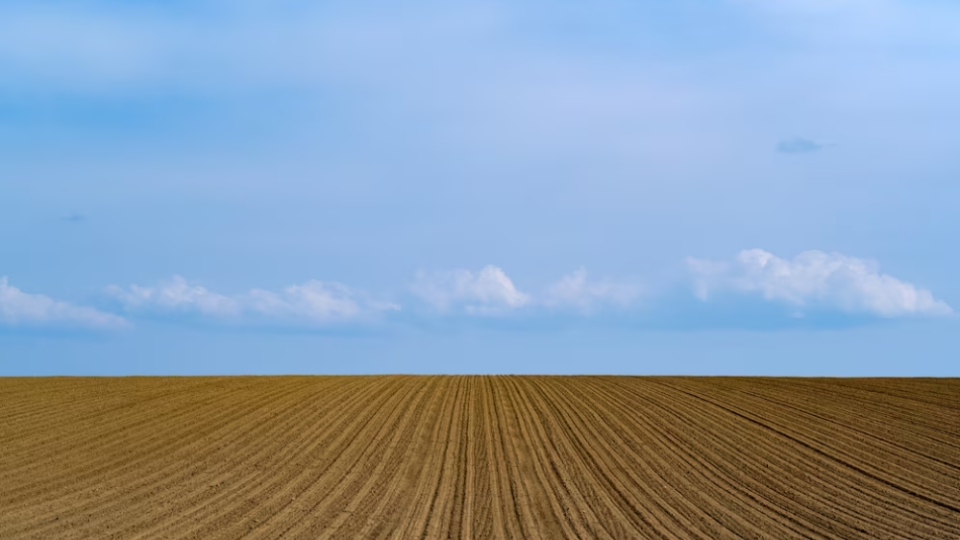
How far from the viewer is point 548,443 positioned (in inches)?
961

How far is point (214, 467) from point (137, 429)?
511 centimetres

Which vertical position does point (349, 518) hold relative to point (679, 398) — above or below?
below

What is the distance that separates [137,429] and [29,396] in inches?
334

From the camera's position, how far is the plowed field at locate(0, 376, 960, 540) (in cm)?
1698

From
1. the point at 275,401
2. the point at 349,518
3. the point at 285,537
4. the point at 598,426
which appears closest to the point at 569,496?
the point at 349,518

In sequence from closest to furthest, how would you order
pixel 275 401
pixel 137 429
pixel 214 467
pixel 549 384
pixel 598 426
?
pixel 214 467 < pixel 137 429 < pixel 598 426 < pixel 275 401 < pixel 549 384

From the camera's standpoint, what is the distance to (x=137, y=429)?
25.2m

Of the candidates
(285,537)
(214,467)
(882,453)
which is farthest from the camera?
(882,453)

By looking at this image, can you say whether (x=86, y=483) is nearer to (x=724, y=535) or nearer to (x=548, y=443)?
(x=548, y=443)

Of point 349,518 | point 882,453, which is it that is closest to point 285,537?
point 349,518

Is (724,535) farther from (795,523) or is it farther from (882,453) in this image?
(882,453)

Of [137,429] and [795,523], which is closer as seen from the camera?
[795,523]

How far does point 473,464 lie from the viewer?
71.6 ft

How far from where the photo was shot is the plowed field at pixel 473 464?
17.0m
